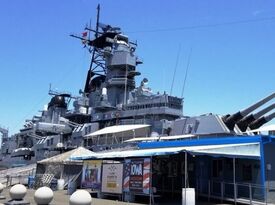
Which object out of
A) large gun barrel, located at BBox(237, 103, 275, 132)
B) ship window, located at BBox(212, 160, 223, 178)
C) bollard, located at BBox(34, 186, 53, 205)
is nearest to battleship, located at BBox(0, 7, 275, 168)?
large gun barrel, located at BBox(237, 103, 275, 132)

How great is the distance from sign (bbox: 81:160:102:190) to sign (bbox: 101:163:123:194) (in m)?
0.63

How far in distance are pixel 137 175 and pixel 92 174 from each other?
4.65m

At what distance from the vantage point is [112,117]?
54.6 metres

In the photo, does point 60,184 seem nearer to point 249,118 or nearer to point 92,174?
point 92,174

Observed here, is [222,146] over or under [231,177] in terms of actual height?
over

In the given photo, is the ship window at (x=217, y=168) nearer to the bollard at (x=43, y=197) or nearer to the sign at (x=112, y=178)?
the sign at (x=112, y=178)

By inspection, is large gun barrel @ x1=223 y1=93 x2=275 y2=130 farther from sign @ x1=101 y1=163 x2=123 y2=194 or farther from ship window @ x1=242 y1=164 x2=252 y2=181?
sign @ x1=101 y1=163 x2=123 y2=194

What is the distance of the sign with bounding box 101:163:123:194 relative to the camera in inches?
814

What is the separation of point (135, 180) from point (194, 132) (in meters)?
15.1

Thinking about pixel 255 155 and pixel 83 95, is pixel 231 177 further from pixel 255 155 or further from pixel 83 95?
pixel 83 95

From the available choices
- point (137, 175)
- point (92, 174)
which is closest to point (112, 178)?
point (92, 174)

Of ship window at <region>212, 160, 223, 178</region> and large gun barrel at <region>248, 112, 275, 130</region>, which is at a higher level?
large gun barrel at <region>248, 112, 275, 130</region>

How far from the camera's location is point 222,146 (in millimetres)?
18750

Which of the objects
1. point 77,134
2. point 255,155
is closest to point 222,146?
point 255,155
